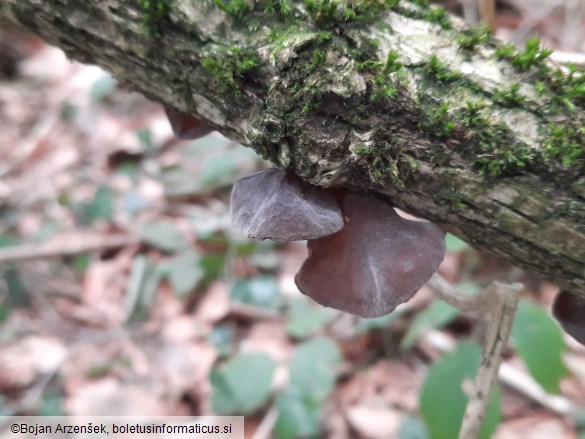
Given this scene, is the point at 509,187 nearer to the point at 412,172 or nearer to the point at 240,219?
the point at 412,172

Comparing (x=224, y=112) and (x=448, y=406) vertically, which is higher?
(x=224, y=112)

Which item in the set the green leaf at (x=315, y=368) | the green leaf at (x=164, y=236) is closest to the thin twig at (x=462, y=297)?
the green leaf at (x=315, y=368)

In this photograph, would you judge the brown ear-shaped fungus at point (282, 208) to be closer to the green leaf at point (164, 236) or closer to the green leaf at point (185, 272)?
the green leaf at point (185, 272)

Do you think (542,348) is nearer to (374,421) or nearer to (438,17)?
(374,421)

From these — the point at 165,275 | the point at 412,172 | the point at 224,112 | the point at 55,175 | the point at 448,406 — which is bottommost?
the point at 55,175

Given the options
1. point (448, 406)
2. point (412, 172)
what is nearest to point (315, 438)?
point (448, 406)

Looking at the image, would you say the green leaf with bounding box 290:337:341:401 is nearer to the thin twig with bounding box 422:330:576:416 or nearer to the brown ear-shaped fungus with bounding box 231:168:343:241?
the thin twig with bounding box 422:330:576:416
